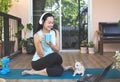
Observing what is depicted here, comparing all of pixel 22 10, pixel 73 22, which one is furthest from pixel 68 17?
pixel 22 10

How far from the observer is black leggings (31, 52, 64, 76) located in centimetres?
405

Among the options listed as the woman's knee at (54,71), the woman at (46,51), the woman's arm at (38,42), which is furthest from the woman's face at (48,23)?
the woman's knee at (54,71)

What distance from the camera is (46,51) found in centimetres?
421

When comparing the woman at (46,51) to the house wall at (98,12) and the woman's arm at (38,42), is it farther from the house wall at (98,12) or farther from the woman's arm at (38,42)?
the house wall at (98,12)

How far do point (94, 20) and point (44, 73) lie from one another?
439 cm

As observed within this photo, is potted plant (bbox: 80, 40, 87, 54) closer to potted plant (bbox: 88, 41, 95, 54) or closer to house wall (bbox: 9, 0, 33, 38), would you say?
potted plant (bbox: 88, 41, 95, 54)

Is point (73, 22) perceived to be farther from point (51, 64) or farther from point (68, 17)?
point (51, 64)

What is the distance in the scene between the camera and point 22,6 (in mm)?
8227

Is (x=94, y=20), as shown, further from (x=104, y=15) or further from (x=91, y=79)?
(x=91, y=79)

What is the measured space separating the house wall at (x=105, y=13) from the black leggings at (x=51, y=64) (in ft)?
13.9

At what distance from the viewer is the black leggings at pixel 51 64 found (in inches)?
159

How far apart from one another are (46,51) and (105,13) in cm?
437

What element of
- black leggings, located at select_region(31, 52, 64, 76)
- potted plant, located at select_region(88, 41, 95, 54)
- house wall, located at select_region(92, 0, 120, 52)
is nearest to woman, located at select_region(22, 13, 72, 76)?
black leggings, located at select_region(31, 52, 64, 76)

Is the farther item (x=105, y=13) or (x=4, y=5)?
(x=105, y=13)
